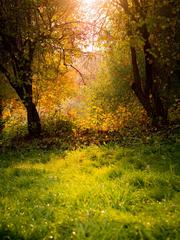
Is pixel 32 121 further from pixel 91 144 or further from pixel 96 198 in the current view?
pixel 96 198

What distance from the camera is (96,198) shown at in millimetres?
9398

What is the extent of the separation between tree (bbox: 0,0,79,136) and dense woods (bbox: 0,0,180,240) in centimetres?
7

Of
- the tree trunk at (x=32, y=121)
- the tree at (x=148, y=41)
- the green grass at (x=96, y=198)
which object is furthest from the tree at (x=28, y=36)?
the green grass at (x=96, y=198)

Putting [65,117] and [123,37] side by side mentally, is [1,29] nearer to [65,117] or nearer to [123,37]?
[123,37]

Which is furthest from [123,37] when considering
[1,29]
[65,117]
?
[65,117]

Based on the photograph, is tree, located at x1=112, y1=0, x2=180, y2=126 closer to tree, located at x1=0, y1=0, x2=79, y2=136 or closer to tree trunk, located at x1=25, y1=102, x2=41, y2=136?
tree, located at x1=0, y1=0, x2=79, y2=136

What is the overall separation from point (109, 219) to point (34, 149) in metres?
13.4

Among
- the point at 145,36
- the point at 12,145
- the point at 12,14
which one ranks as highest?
the point at 12,14

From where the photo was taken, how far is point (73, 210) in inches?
346

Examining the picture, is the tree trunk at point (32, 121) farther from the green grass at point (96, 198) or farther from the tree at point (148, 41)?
the green grass at point (96, 198)

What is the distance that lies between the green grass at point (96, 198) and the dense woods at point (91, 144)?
28mm

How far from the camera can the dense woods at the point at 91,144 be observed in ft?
26.6

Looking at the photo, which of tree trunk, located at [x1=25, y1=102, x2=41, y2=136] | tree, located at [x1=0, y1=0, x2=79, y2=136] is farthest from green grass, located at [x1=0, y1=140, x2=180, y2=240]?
tree trunk, located at [x1=25, y1=102, x2=41, y2=136]

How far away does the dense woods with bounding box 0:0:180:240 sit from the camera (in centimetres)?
812
